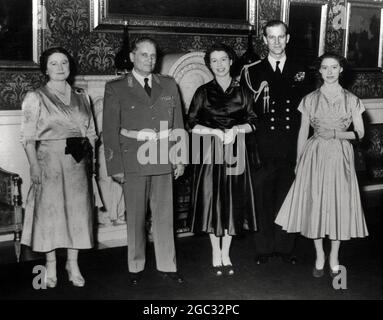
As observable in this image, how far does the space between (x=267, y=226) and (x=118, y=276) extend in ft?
3.84

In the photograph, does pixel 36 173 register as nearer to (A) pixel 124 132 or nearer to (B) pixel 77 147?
(B) pixel 77 147

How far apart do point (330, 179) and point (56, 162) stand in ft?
5.94

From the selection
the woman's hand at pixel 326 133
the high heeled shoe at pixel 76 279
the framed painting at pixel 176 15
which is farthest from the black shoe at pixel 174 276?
the framed painting at pixel 176 15

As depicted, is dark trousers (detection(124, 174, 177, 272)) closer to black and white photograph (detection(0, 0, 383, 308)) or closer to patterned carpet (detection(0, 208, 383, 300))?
black and white photograph (detection(0, 0, 383, 308))

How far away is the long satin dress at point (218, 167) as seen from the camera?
3.38 m

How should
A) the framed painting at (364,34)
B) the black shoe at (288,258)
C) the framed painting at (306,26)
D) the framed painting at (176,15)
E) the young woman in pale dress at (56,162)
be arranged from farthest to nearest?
the framed painting at (364,34) < the framed painting at (306,26) < the framed painting at (176,15) < the black shoe at (288,258) < the young woman in pale dress at (56,162)

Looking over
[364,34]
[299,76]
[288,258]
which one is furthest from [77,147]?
[364,34]

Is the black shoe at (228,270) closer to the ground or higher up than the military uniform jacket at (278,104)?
closer to the ground

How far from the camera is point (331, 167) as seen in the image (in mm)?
3346

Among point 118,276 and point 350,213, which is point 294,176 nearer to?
point 350,213

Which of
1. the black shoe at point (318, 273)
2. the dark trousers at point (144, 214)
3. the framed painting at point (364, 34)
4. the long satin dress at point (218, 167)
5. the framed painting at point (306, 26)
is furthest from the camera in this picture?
the framed painting at point (364, 34)

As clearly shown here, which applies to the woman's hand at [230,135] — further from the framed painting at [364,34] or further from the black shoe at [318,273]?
the framed painting at [364,34]

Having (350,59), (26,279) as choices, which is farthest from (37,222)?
(350,59)

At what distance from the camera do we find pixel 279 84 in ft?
11.7
